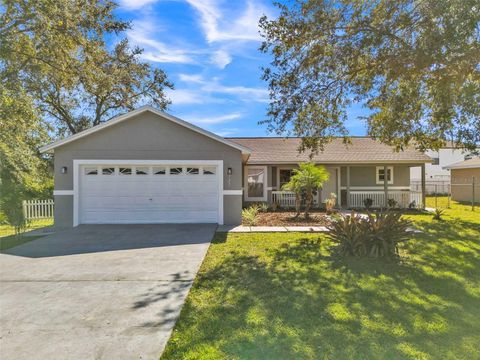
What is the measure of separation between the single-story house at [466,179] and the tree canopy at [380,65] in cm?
1331

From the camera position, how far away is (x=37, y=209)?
14609 millimetres

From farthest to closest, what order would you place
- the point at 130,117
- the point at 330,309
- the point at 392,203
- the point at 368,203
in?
1. the point at 368,203
2. the point at 392,203
3. the point at 130,117
4. the point at 330,309

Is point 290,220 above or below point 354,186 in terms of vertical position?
below

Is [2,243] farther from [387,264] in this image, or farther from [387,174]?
[387,174]

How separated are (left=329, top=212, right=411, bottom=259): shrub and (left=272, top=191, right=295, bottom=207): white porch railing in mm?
10266

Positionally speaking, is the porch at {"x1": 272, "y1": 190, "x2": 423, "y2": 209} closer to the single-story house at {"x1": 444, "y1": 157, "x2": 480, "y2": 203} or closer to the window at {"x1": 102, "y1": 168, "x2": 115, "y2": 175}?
the single-story house at {"x1": 444, "y1": 157, "x2": 480, "y2": 203}

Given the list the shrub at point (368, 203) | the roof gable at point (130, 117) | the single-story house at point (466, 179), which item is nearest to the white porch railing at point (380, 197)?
the shrub at point (368, 203)

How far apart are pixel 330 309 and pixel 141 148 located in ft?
31.8

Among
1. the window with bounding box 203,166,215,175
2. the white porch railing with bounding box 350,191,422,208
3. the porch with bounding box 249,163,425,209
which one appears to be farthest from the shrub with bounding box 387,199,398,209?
the window with bounding box 203,166,215,175

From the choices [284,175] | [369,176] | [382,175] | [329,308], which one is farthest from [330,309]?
[382,175]

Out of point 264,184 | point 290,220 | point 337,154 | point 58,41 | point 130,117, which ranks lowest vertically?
point 290,220

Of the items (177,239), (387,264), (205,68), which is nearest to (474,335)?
(387,264)

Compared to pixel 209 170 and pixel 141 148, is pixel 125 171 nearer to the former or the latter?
pixel 141 148

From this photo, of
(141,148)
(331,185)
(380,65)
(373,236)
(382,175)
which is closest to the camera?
(373,236)
